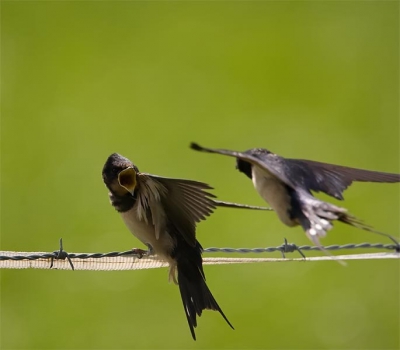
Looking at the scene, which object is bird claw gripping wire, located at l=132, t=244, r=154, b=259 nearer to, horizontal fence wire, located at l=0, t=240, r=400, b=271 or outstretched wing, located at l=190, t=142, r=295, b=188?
horizontal fence wire, located at l=0, t=240, r=400, b=271

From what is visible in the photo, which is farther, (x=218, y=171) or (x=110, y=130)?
(x=110, y=130)

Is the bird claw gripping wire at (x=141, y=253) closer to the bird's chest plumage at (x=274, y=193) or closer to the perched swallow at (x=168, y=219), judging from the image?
the perched swallow at (x=168, y=219)

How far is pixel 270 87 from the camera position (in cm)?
877

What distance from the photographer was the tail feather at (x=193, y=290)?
2.57m

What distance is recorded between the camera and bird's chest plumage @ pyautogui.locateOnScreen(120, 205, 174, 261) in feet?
8.32

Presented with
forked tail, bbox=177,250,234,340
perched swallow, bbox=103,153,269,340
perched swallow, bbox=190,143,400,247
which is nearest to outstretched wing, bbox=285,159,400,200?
perched swallow, bbox=190,143,400,247

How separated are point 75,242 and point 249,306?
5.12 feet

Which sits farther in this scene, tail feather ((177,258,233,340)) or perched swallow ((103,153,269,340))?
tail feather ((177,258,233,340))

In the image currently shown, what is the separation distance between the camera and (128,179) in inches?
95.7

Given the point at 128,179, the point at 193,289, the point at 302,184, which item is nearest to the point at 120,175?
the point at 128,179

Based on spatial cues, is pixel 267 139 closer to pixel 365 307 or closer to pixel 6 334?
pixel 365 307

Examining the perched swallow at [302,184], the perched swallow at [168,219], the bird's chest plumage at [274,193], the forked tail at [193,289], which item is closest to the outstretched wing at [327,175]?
the perched swallow at [302,184]

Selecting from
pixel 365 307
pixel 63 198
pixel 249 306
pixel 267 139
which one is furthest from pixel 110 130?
pixel 365 307

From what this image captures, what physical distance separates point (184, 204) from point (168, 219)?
0.58ft
